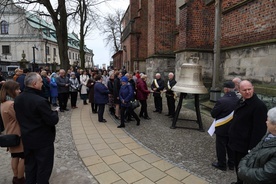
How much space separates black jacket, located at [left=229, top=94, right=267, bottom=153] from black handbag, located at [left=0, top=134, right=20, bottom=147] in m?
3.29

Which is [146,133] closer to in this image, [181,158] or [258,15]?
[181,158]

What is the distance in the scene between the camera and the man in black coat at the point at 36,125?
276 cm

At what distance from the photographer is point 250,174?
204 cm

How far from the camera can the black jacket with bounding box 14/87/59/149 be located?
275cm

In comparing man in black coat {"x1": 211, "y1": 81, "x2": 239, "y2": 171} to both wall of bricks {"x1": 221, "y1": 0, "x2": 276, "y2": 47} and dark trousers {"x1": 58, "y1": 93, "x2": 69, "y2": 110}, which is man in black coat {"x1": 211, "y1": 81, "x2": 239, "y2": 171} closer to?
wall of bricks {"x1": 221, "y1": 0, "x2": 276, "y2": 47}

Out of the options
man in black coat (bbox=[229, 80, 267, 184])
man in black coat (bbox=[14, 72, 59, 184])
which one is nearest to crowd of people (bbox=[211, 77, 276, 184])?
man in black coat (bbox=[229, 80, 267, 184])

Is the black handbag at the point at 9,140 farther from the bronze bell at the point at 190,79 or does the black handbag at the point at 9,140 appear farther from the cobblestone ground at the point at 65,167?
the bronze bell at the point at 190,79

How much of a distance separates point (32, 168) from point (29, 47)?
49377mm

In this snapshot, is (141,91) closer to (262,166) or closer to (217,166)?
(217,166)

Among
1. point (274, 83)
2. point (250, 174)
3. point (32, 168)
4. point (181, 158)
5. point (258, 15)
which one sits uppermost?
point (258, 15)

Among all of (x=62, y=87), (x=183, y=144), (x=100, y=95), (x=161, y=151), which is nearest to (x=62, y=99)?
(x=62, y=87)

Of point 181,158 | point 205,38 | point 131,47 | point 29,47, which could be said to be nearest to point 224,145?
point 181,158

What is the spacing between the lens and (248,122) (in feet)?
9.73

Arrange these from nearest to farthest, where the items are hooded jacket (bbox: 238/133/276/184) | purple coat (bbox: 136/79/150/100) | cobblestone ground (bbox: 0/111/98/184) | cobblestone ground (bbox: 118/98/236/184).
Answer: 1. hooded jacket (bbox: 238/133/276/184)
2. cobblestone ground (bbox: 0/111/98/184)
3. cobblestone ground (bbox: 118/98/236/184)
4. purple coat (bbox: 136/79/150/100)
